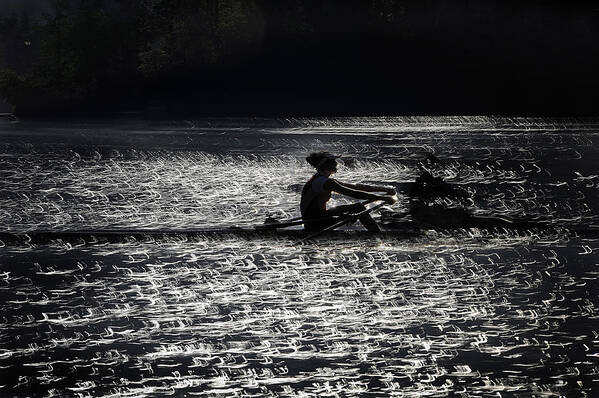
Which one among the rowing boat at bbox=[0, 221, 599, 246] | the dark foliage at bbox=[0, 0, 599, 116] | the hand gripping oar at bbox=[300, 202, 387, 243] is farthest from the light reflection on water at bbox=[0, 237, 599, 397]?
the dark foliage at bbox=[0, 0, 599, 116]

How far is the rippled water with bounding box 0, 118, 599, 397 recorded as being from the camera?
1496 centimetres

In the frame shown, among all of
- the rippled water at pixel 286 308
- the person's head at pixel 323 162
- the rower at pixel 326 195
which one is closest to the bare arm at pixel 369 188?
the rower at pixel 326 195

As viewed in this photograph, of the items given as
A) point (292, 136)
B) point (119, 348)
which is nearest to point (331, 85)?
point (292, 136)

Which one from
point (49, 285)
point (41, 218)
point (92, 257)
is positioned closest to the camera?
point (49, 285)

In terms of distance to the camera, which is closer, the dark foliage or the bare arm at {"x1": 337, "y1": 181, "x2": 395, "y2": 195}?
the bare arm at {"x1": 337, "y1": 181, "x2": 395, "y2": 195}

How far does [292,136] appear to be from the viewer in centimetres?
11788

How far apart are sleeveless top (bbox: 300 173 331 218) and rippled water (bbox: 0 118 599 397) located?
3.24 feet

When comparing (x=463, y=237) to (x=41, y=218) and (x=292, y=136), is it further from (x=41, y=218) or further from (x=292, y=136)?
(x=292, y=136)

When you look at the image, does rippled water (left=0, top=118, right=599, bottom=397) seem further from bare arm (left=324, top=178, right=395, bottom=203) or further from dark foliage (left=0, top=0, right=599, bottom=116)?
dark foliage (left=0, top=0, right=599, bottom=116)

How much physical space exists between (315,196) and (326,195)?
296mm

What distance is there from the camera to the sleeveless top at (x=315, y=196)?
87.8 ft

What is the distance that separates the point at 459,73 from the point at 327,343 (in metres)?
144

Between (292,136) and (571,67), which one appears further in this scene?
(571,67)

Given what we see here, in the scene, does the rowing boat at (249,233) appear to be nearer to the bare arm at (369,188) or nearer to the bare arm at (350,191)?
the bare arm at (369,188)
